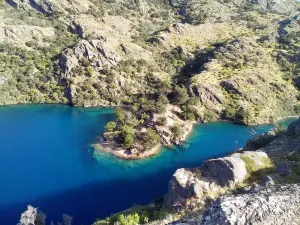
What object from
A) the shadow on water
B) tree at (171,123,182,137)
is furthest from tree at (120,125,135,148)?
the shadow on water

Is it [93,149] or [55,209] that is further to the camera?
[93,149]

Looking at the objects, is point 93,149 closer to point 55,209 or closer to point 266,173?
point 55,209

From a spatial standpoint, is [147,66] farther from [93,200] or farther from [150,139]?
[93,200]

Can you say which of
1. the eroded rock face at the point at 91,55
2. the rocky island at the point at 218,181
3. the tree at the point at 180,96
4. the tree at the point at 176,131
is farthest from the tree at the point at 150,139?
the eroded rock face at the point at 91,55

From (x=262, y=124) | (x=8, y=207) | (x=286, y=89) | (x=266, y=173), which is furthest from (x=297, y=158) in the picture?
(x=286, y=89)

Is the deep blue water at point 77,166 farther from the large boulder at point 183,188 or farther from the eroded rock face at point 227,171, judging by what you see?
the eroded rock face at point 227,171
